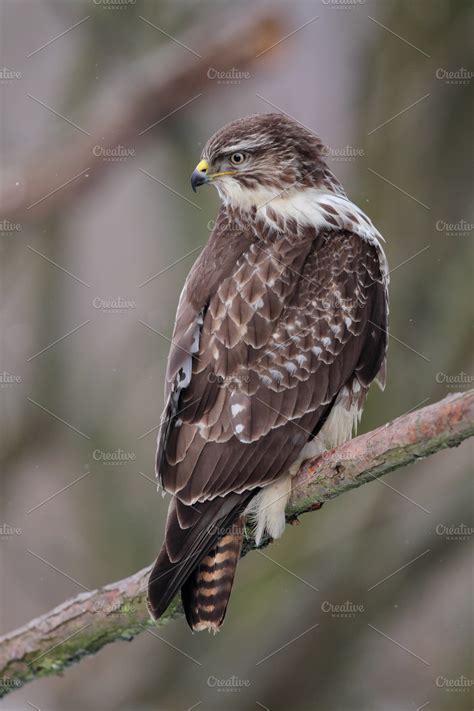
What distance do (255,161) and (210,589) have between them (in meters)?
2.04

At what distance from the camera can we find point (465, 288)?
20.8 feet

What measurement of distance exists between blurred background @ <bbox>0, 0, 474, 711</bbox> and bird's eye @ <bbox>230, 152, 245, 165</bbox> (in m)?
1.33

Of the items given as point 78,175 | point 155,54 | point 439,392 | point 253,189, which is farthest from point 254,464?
point 155,54

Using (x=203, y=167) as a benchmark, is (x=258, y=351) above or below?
below

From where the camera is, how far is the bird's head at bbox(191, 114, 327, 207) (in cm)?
521

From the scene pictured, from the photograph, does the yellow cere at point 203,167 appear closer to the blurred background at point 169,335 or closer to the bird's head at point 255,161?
the bird's head at point 255,161

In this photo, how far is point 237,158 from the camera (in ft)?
17.2

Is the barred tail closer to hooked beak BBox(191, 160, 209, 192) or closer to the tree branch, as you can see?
the tree branch

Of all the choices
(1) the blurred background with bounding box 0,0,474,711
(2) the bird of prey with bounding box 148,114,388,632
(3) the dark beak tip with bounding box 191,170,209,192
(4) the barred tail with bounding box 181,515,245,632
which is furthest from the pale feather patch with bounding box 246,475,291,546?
(3) the dark beak tip with bounding box 191,170,209,192

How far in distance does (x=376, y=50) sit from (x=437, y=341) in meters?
1.98

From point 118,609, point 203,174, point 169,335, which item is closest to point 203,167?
point 203,174

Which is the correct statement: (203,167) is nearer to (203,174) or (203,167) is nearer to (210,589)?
(203,174)

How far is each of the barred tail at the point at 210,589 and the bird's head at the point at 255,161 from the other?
1715mm

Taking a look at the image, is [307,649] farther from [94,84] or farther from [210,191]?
[94,84]
